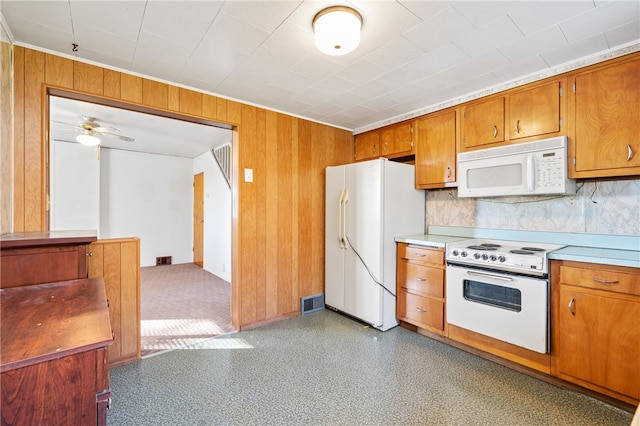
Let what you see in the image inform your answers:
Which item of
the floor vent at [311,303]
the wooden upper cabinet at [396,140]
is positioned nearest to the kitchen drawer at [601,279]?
the wooden upper cabinet at [396,140]

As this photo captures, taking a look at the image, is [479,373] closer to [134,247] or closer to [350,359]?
[350,359]

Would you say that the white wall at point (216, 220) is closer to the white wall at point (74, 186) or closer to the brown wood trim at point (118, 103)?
the white wall at point (74, 186)

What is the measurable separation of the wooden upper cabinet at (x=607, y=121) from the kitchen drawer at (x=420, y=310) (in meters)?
1.50

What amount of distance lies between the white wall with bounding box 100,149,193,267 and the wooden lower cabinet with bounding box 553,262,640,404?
247 inches

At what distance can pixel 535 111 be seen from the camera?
7.73 feet

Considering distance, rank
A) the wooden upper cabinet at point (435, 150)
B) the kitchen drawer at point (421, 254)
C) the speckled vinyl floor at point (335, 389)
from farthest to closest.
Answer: the wooden upper cabinet at point (435, 150)
the kitchen drawer at point (421, 254)
the speckled vinyl floor at point (335, 389)

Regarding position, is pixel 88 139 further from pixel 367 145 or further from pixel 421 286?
pixel 421 286

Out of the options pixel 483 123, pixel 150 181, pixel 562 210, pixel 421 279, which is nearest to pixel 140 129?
pixel 150 181

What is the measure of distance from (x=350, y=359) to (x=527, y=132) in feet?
7.66

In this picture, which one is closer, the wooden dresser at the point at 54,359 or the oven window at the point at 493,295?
the wooden dresser at the point at 54,359

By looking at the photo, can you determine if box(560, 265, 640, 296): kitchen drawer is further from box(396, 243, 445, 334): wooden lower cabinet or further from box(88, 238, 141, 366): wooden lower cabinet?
box(88, 238, 141, 366): wooden lower cabinet

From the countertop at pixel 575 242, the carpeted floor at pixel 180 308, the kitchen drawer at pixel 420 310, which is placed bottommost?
the carpeted floor at pixel 180 308

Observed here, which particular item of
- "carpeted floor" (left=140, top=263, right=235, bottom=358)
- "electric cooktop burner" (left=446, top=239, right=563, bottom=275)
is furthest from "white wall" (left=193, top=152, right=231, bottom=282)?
Answer: "electric cooktop burner" (left=446, top=239, right=563, bottom=275)

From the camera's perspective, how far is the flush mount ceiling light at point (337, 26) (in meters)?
1.60
